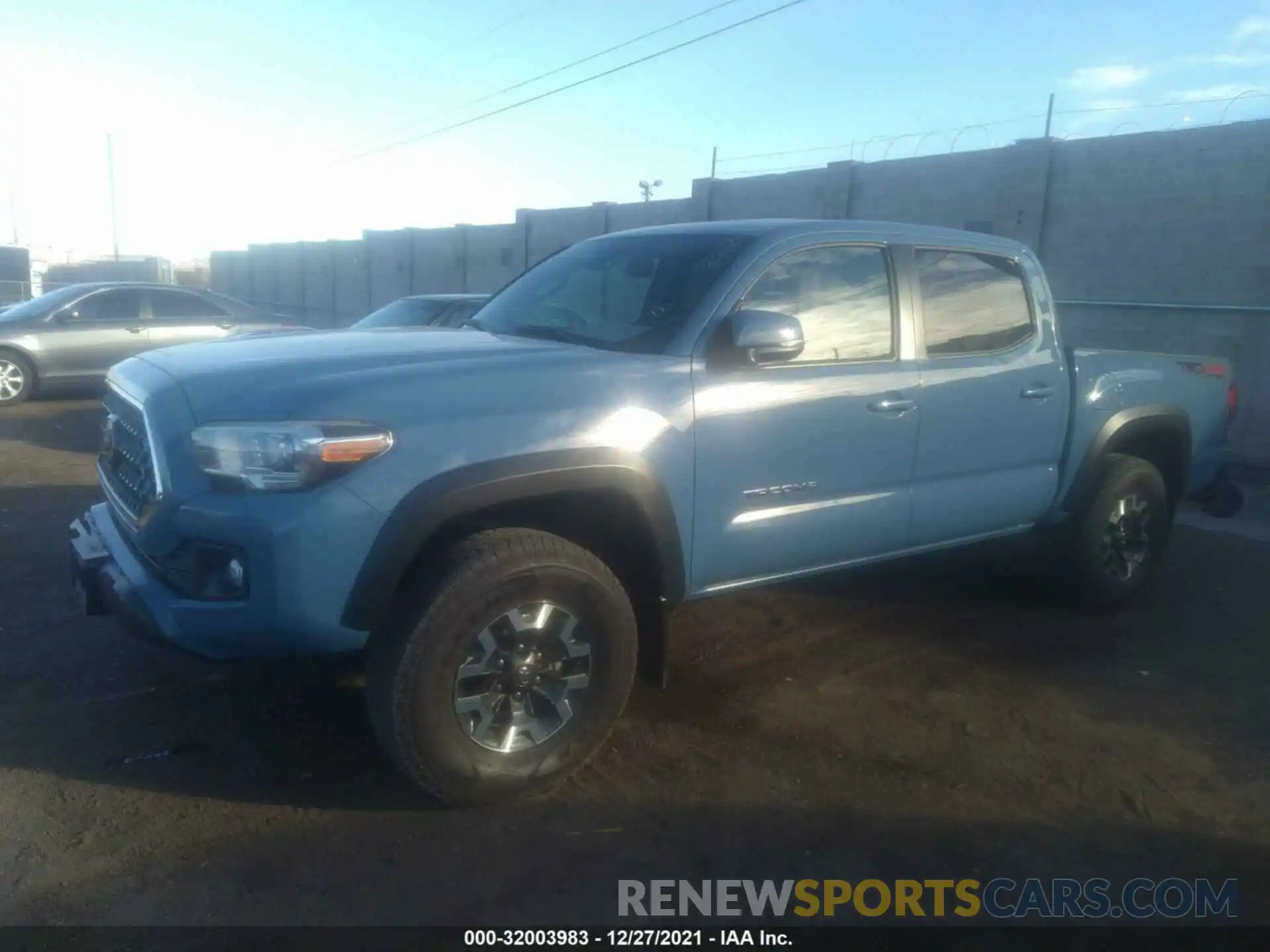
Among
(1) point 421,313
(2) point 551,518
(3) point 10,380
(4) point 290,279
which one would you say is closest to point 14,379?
(3) point 10,380

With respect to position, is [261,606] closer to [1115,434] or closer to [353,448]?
[353,448]

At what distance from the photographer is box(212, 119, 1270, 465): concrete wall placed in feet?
33.4

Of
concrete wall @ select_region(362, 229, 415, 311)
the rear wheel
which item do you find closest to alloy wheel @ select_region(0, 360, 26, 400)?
the rear wheel

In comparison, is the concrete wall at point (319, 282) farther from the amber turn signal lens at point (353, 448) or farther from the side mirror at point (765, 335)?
the amber turn signal lens at point (353, 448)

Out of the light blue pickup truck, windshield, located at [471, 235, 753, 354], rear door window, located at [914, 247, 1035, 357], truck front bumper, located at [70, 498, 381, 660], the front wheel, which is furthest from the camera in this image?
rear door window, located at [914, 247, 1035, 357]

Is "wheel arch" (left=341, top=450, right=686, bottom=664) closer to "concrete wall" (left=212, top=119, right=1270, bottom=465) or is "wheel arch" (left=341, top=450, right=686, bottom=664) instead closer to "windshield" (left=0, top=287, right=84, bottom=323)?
"concrete wall" (left=212, top=119, right=1270, bottom=465)

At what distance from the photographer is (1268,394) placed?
32.3 ft

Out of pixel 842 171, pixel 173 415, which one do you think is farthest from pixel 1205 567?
pixel 842 171

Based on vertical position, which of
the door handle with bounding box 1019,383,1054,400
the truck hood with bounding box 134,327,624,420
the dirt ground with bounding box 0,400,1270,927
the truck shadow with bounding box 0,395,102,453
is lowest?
the truck shadow with bounding box 0,395,102,453

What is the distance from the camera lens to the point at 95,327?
12688 millimetres

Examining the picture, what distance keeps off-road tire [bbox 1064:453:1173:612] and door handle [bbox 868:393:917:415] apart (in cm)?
154

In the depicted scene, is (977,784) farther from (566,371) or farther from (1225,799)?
(566,371)

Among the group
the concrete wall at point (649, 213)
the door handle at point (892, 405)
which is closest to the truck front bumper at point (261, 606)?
the door handle at point (892, 405)

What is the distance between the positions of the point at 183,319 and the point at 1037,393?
37.4 ft
